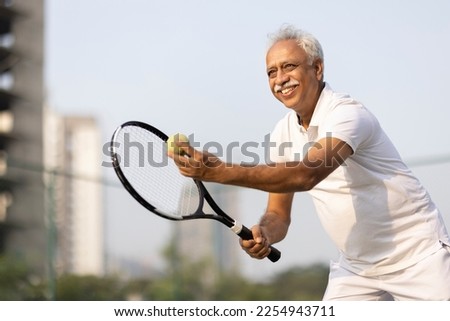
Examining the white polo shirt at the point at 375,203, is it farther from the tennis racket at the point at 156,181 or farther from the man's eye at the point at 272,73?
the tennis racket at the point at 156,181

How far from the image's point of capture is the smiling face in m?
3.96

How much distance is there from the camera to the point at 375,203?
3.94 meters

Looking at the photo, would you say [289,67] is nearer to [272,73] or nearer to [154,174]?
[272,73]

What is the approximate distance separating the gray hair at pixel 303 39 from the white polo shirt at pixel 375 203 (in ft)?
0.47

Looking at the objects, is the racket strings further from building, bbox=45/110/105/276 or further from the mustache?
building, bbox=45/110/105/276

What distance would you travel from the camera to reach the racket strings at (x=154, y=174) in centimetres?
416

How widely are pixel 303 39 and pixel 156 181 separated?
3.04 feet

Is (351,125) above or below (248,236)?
above

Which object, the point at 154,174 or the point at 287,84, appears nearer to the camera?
the point at 287,84

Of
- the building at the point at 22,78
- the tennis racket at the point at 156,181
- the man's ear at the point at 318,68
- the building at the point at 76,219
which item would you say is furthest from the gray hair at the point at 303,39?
the building at the point at 22,78

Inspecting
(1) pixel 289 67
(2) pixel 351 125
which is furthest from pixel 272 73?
(2) pixel 351 125

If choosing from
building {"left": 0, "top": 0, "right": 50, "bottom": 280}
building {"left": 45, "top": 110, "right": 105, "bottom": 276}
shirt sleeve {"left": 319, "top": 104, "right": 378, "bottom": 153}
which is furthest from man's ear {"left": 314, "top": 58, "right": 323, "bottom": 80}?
building {"left": 0, "top": 0, "right": 50, "bottom": 280}
